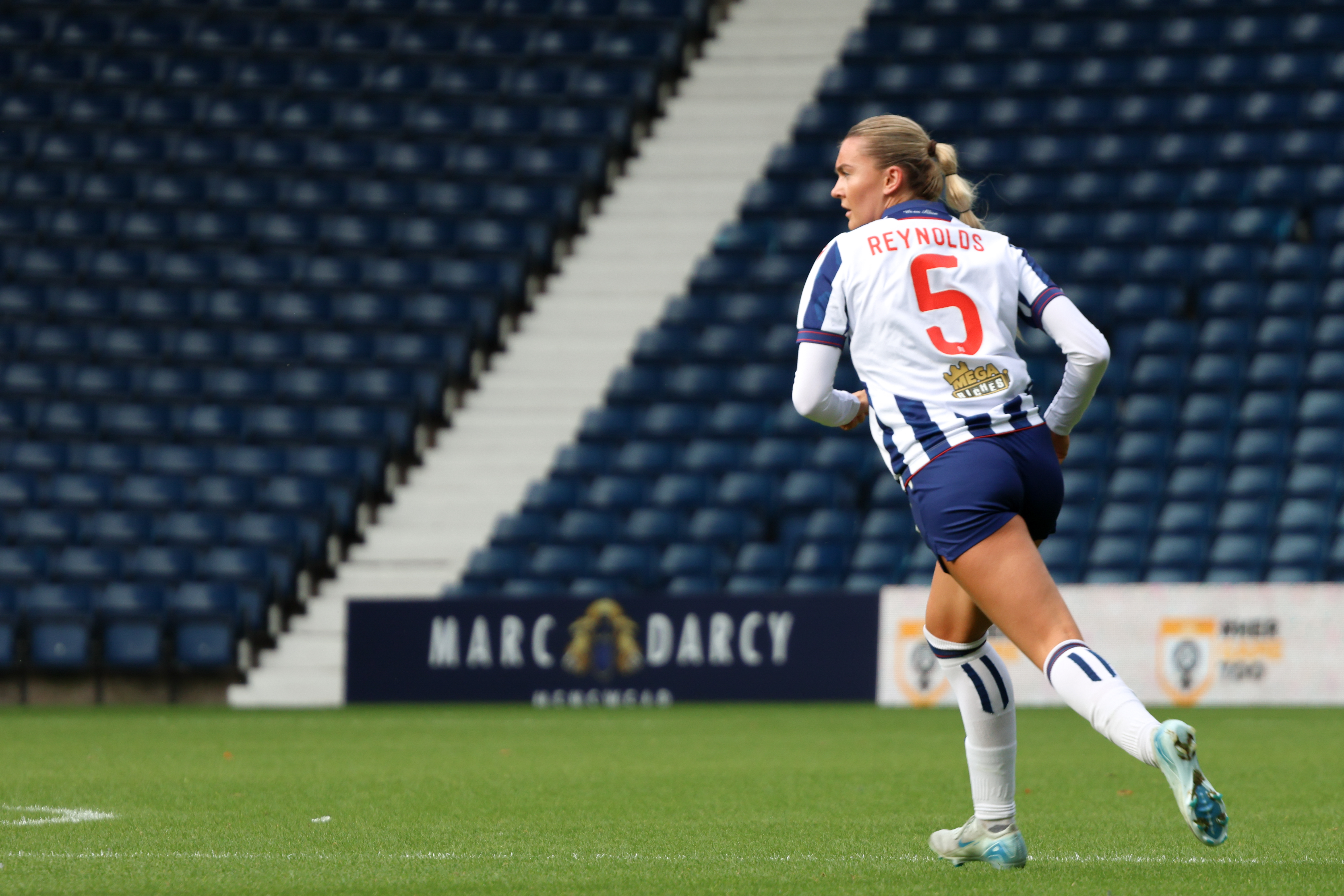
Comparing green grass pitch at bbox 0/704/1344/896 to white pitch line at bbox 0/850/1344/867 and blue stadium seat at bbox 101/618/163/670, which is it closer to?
white pitch line at bbox 0/850/1344/867

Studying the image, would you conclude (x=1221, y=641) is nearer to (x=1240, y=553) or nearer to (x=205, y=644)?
(x=1240, y=553)

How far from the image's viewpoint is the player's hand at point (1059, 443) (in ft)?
13.0

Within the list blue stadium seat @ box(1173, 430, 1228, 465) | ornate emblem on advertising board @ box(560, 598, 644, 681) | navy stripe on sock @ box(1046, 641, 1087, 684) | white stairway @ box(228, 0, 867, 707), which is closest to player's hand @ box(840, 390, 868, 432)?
navy stripe on sock @ box(1046, 641, 1087, 684)

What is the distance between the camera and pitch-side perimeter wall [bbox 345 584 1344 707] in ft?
40.0

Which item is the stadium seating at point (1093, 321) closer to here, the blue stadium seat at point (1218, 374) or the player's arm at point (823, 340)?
the blue stadium seat at point (1218, 374)

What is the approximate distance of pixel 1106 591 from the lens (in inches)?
486

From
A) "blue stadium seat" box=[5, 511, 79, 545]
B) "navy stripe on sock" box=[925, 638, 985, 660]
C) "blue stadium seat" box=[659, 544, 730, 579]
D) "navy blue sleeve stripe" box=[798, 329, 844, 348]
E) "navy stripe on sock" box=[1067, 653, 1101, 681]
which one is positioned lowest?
"blue stadium seat" box=[659, 544, 730, 579]

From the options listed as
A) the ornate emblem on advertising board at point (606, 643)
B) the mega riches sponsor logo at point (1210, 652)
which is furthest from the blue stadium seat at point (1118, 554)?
the ornate emblem on advertising board at point (606, 643)

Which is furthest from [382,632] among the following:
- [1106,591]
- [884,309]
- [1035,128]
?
[884,309]

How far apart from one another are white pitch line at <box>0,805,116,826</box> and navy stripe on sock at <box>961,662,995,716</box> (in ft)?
9.43

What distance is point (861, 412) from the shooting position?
4.12 metres

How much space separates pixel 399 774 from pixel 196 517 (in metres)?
8.19

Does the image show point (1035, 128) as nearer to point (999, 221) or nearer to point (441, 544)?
point (999, 221)

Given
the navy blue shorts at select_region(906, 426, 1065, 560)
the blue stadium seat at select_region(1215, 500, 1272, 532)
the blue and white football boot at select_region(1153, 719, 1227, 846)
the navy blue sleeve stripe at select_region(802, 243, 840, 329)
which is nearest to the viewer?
the blue and white football boot at select_region(1153, 719, 1227, 846)
